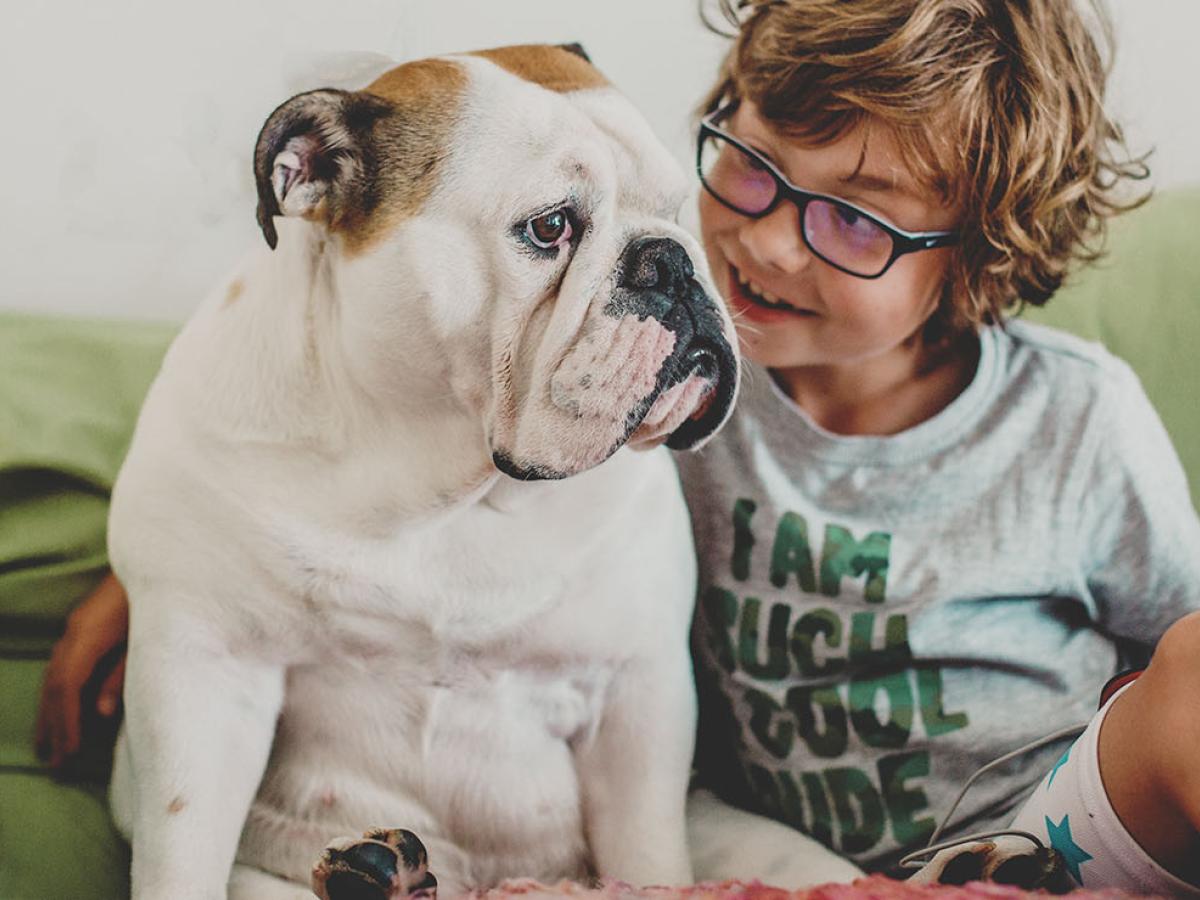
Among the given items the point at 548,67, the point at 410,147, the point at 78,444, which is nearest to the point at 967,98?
the point at 548,67

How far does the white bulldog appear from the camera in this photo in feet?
2.82

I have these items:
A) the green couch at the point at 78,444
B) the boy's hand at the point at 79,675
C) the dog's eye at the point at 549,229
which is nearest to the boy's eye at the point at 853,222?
the dog's eye at the point at 549,229

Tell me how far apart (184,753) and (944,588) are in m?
0.66

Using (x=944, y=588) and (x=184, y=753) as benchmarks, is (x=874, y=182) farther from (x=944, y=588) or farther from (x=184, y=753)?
(x=184, y=753)

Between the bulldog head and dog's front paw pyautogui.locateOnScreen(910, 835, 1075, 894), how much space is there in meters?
0.37

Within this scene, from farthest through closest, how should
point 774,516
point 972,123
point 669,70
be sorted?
point 669,70, point 774,516, point 972,123

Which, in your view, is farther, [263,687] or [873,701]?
[873,701]

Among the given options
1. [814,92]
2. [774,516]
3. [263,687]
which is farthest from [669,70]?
[263,687]

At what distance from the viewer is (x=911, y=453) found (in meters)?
1.20

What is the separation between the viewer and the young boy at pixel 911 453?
1101 millimetres

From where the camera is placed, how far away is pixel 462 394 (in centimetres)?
89

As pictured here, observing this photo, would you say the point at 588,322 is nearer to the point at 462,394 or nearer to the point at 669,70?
the point at 462,394

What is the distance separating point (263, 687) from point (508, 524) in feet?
0.74

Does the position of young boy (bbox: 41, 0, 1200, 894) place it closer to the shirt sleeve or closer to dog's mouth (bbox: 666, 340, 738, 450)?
the shirt sleeve
